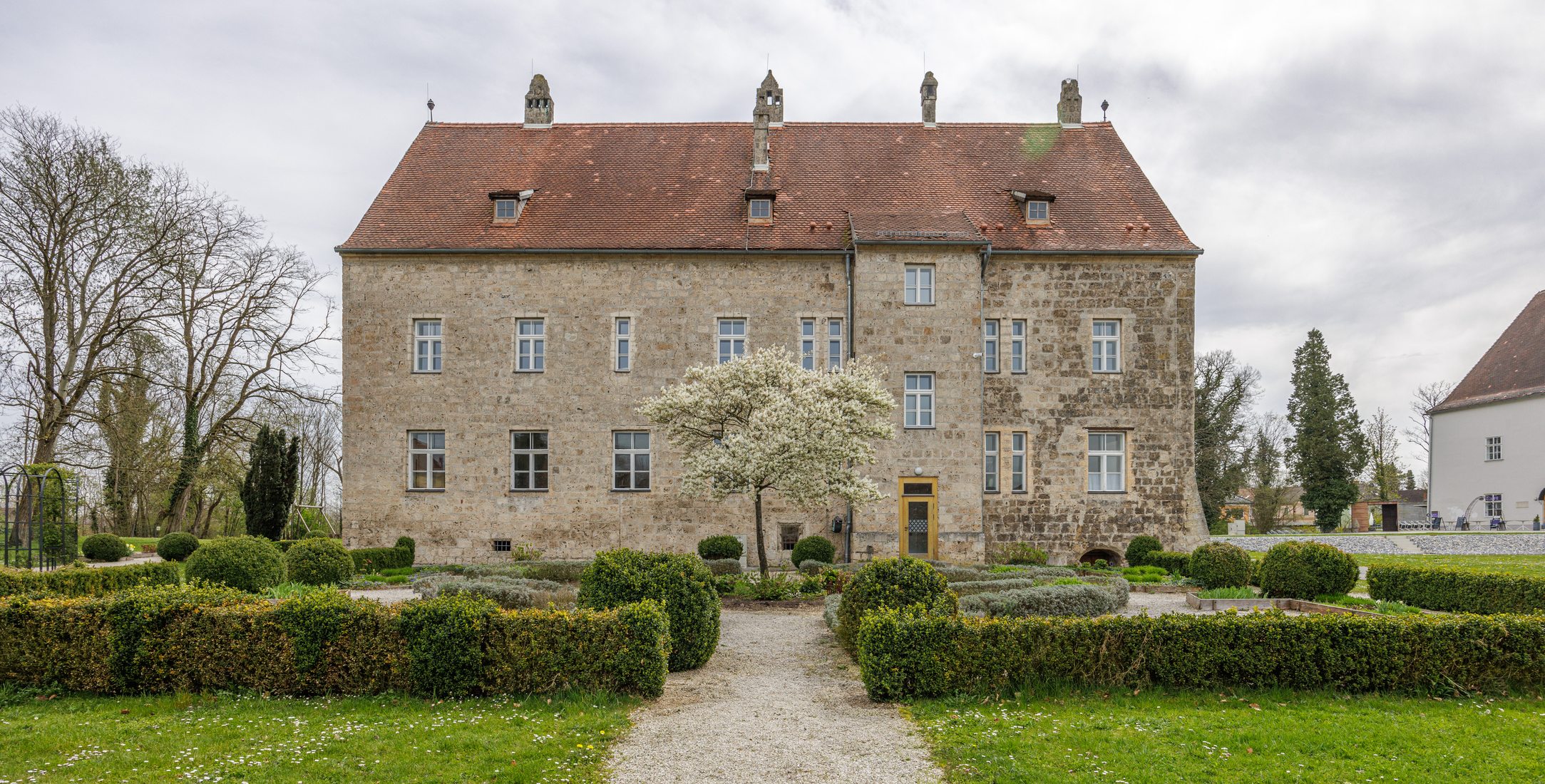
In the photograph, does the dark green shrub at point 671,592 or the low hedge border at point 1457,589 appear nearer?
the dark green shrub at point 671,592

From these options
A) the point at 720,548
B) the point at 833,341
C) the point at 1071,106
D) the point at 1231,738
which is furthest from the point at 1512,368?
the point at 1231,738

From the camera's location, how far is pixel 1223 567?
17078mm

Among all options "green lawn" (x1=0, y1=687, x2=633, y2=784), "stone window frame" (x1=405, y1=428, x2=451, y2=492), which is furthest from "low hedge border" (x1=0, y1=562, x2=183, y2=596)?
"stone window frame" (x1=405, y1=428, x2=451, y2=492)

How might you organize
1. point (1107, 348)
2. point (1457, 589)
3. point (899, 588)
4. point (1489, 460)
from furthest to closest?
point (1489, 460)
point (1107, 348)
point (1457, 589)
point (899, 588)

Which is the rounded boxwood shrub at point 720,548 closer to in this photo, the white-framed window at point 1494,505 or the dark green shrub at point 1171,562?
the dark green shrub at point 1171,562

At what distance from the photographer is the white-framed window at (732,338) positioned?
23.9m

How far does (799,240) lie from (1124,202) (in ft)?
30.4

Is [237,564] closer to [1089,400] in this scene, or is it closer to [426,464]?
[426,464]

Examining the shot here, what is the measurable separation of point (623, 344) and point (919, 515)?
347 inches

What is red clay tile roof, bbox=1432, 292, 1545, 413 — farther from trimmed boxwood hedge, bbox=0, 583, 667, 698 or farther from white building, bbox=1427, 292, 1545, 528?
trimmed boxwood hedge, bbox=0, 583, 667, 698

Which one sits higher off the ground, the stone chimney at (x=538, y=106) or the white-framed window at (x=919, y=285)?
the stone chimney at (x=538, y=106)

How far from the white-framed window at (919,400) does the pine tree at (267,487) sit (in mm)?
17181

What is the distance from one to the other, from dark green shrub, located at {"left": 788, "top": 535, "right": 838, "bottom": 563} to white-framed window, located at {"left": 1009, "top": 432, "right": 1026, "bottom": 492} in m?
5.66

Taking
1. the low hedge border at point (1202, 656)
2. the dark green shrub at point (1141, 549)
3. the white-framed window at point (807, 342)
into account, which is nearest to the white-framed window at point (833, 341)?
the white-framed window at point (807, 342)
